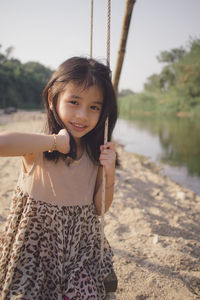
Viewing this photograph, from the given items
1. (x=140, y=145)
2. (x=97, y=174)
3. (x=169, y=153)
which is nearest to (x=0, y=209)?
(x=97, y=174)

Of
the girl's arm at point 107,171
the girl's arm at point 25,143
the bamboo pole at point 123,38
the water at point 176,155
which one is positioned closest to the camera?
the girl's arm at point 25,143

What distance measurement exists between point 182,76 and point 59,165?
29.9 metres

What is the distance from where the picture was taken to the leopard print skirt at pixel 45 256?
1109 mm

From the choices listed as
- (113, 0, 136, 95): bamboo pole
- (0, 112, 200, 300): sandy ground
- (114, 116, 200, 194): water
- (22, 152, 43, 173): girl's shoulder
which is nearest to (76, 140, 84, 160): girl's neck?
(22, 152, 43, 173): girl's shoulder

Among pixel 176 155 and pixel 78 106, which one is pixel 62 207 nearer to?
pixel 78 106

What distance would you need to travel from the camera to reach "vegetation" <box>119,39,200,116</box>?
88.1 ft

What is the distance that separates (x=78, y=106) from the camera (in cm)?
122

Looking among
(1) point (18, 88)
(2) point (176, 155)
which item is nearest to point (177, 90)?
(1) point (18, 88)

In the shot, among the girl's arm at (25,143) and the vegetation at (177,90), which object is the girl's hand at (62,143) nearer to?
the girl's arm at (25,143)

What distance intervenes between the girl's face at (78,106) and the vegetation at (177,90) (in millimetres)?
27544

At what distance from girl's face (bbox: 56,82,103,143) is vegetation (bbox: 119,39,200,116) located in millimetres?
27544

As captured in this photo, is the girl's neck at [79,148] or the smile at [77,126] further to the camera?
the girl's neck at [79,148]

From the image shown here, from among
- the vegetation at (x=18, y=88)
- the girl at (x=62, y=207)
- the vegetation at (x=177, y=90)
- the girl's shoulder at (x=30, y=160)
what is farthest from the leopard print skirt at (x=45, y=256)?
the vegetation at (x=177, y=90)

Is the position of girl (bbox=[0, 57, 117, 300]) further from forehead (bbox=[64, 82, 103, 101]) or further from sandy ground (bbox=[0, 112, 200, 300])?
sandy ground (bbox=[0, 112, 200, 300])
